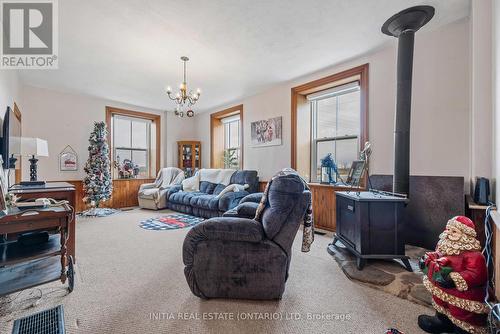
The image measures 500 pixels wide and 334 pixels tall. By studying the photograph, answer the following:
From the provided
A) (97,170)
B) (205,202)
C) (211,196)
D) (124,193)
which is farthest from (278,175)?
(124,193)

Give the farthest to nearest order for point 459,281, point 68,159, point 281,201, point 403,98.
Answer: point 68,159
point 403,98
point 281,201
point 459,281

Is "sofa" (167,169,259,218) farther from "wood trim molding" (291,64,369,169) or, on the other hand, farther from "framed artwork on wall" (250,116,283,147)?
"wood trim molding" (291,64,369,169)

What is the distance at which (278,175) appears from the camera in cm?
180

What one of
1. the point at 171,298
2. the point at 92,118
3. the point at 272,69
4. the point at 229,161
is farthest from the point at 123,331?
the point at 92,118

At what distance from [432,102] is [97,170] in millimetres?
5962

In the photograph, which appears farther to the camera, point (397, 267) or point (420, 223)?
point (420, 223)

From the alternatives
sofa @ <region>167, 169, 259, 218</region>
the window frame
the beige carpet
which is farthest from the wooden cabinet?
Result: the beige carpet

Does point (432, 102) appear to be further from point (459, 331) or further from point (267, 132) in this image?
point (267, 132)

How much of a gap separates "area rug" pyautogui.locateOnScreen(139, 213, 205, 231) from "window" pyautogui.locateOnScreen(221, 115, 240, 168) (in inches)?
75.0

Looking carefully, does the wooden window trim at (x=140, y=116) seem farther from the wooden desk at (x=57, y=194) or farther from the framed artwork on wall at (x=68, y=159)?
the wooden desk at (x=57, y=194)

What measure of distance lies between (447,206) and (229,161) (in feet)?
15.1

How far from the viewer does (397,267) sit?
2.22 meters

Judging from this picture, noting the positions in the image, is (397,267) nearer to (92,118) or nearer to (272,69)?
(272,69)

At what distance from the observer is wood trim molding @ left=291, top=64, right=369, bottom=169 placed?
130 inches
